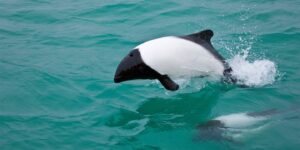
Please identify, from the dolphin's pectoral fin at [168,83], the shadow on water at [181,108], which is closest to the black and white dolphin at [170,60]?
the dolphin's pectoral fin at [168,83]

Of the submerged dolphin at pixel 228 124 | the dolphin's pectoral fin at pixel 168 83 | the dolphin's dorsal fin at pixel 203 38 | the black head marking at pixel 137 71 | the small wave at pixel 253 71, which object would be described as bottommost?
the submerged dolphin at pixel 228 124

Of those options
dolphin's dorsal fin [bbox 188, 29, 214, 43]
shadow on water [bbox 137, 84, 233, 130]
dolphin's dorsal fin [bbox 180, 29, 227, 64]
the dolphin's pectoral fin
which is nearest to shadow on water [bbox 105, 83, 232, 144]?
shadow on water [bbox 137, 84, 233, 130]

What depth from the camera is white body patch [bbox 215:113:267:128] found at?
757 centimetres

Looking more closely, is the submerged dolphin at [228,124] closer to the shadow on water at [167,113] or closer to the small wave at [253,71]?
the shadow on water at [167,113]

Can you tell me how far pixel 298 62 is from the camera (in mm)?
9773

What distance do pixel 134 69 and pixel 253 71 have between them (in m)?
2.59

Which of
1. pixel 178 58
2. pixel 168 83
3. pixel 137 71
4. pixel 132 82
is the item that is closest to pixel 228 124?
pixel 168 83

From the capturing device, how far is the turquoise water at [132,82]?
7398 mm

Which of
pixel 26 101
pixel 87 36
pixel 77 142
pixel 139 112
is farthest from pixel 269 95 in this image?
pixel 87 36

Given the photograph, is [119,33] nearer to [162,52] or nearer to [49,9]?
[49,9]

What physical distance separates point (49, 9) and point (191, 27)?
14.3 ft

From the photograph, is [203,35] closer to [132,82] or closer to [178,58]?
[178,58]

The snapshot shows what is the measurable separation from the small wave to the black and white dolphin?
2.67 feet

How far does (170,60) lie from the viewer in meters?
7.86
